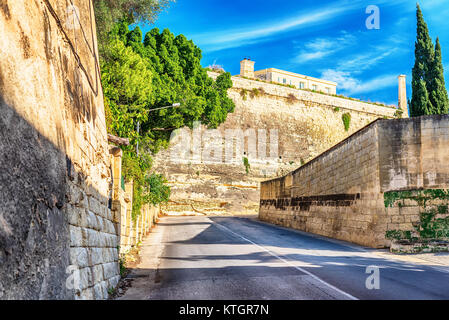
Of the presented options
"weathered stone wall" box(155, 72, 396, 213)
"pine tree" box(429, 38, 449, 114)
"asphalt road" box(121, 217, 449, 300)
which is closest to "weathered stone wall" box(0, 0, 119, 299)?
"asphalt road" box(121, 217, 449, 300)

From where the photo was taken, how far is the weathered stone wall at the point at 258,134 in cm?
4116

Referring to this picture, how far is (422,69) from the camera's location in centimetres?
2886

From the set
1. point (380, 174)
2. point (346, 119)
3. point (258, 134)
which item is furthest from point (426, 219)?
point (346, 119)

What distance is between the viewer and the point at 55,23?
16.6 ft

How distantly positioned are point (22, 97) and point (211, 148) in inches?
1548

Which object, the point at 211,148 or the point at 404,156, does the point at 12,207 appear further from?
the point at 211,148

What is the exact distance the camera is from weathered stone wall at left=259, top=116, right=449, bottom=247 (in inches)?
570

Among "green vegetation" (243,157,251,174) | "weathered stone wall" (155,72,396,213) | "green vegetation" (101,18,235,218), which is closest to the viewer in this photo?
"green vegetation" (101,18,235,218)

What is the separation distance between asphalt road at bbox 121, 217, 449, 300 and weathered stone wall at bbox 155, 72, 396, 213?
A: 26.5 metres

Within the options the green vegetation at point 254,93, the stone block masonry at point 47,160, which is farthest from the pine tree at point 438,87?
the stone block masonry at point 47,160

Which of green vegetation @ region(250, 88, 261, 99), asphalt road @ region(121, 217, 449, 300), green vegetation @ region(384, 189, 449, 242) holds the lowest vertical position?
asphalt road @ region(121, 217, 449, 300)

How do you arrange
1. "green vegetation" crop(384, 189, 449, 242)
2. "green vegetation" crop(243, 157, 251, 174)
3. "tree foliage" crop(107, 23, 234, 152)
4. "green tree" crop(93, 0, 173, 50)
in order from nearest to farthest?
"green vegetation" crop(384, 189, 449, 242) → "green tree" crop(93, 0, 173, 50) → "tree foliage" crop(107, 23, 234, 152) → "green vegetation" crop(243, 157, 251, 174)

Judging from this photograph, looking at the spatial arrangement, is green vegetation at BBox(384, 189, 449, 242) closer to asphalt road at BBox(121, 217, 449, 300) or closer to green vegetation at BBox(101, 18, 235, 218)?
asphalt road at BBox(121, 217, 449, 300)
